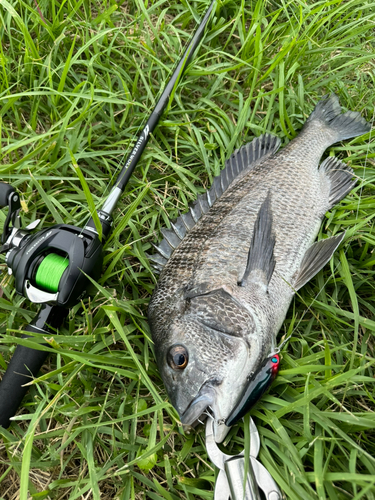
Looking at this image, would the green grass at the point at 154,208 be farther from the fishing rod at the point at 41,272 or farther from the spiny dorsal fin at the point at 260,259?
the spiny dorsal fin at the point at 260,259

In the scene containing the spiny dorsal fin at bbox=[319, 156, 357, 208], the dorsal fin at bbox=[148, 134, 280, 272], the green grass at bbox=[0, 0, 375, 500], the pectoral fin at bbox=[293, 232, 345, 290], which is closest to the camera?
the green grass at bbox=[0, 0, 375, 500]

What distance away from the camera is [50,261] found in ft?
6.93

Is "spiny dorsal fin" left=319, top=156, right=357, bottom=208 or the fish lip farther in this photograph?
"spiny dorsal fin" left=319, top=156, right=357, bottom=208

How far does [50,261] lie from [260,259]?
50.6 inches

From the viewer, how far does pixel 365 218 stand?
256 centimetres

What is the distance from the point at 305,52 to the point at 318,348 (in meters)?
2.48

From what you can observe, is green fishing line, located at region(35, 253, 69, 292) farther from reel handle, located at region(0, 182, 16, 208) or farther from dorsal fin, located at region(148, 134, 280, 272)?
dorsal fin, located at region(148, 134, 280, 272)

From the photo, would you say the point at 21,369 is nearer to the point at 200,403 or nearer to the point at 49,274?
the point at 49,274

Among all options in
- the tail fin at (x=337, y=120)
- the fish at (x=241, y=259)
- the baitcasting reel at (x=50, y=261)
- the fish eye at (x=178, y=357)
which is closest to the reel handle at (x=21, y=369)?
the baitcasting reel at (x=50, y=261)

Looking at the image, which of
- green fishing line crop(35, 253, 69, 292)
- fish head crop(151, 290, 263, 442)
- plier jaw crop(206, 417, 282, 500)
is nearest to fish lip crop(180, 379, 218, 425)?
fish head crop(151, 290, 263, 442)

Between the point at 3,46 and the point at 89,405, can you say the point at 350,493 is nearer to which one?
the point at 89,405

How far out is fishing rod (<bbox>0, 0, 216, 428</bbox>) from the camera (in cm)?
206

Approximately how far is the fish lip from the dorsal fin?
884 mm

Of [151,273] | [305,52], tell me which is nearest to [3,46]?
[151,273]
